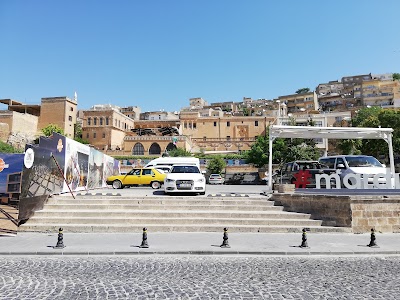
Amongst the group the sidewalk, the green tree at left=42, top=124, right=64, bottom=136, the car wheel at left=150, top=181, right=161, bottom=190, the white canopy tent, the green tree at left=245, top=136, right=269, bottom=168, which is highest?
the green tree at left=42, top=124, right=64, bottom=136

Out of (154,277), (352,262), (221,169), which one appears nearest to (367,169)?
(352,262)

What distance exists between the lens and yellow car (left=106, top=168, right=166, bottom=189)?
75.7 ft

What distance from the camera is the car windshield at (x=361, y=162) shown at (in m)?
14.8

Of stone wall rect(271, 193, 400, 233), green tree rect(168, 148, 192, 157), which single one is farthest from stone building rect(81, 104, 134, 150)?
stone wall rect(271, 193, 400, 233)

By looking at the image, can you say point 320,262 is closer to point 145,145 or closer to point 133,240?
point 133,240

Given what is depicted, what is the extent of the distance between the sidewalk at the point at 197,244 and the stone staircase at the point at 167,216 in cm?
48

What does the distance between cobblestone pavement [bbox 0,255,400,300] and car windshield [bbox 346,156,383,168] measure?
25.1 feet

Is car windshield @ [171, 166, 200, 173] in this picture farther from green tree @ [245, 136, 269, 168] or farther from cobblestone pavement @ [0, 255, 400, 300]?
green tree @ [245, 136, 269, 168]

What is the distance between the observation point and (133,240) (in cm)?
923

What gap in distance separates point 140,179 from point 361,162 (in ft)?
47.3

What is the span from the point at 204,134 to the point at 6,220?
68.2 m

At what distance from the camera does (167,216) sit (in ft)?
38.6

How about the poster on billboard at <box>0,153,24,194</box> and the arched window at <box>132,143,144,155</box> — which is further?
the arched window at <box>132,143,144,155</box>

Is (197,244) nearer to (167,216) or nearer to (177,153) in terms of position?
(167,216)
